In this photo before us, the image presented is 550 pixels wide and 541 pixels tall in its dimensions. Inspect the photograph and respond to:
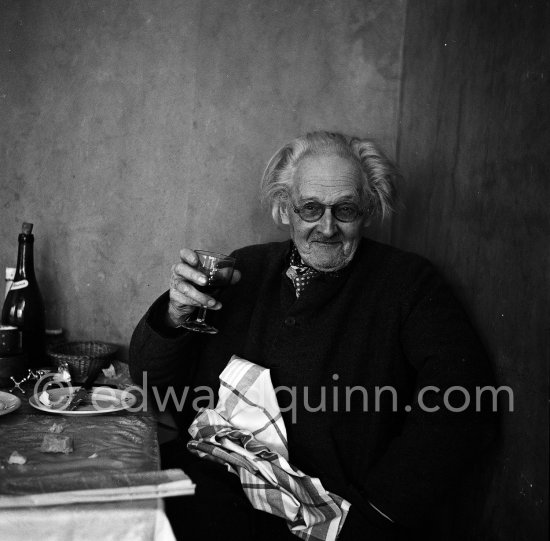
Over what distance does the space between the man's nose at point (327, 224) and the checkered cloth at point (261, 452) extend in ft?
1.54

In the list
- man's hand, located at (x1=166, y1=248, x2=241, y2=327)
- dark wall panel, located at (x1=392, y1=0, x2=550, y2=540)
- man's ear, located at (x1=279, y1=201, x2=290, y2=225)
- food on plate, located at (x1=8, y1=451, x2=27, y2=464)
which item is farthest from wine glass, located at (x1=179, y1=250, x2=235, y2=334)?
dark wall panel, located at (x1=392, y1=0, x2=550, y2=540)

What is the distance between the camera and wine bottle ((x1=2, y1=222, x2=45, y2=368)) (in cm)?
209

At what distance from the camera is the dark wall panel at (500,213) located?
48.9 inches

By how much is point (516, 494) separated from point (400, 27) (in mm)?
1924

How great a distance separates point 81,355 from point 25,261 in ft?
Answer: 1.37

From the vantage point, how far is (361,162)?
1.90 meters

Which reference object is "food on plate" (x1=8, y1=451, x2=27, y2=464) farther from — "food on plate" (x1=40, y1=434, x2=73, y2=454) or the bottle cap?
the bottle cap

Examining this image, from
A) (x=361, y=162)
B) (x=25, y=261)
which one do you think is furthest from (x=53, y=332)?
(x=361, y=162)

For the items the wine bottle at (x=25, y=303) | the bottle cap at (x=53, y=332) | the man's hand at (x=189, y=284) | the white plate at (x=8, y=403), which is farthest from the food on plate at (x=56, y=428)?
the bottle cap at (x=53, y=332)

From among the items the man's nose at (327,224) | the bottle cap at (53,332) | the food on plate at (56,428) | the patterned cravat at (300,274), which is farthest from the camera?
the bottle cap at (53,332)

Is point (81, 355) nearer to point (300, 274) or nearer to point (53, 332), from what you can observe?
point (53, 332)

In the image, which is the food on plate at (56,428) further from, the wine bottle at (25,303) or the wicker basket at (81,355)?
the wine bottle at (25,303)

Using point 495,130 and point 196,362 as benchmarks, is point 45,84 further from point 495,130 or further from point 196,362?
point 495,130

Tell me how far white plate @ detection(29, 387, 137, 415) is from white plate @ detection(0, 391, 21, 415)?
0.13 ft
